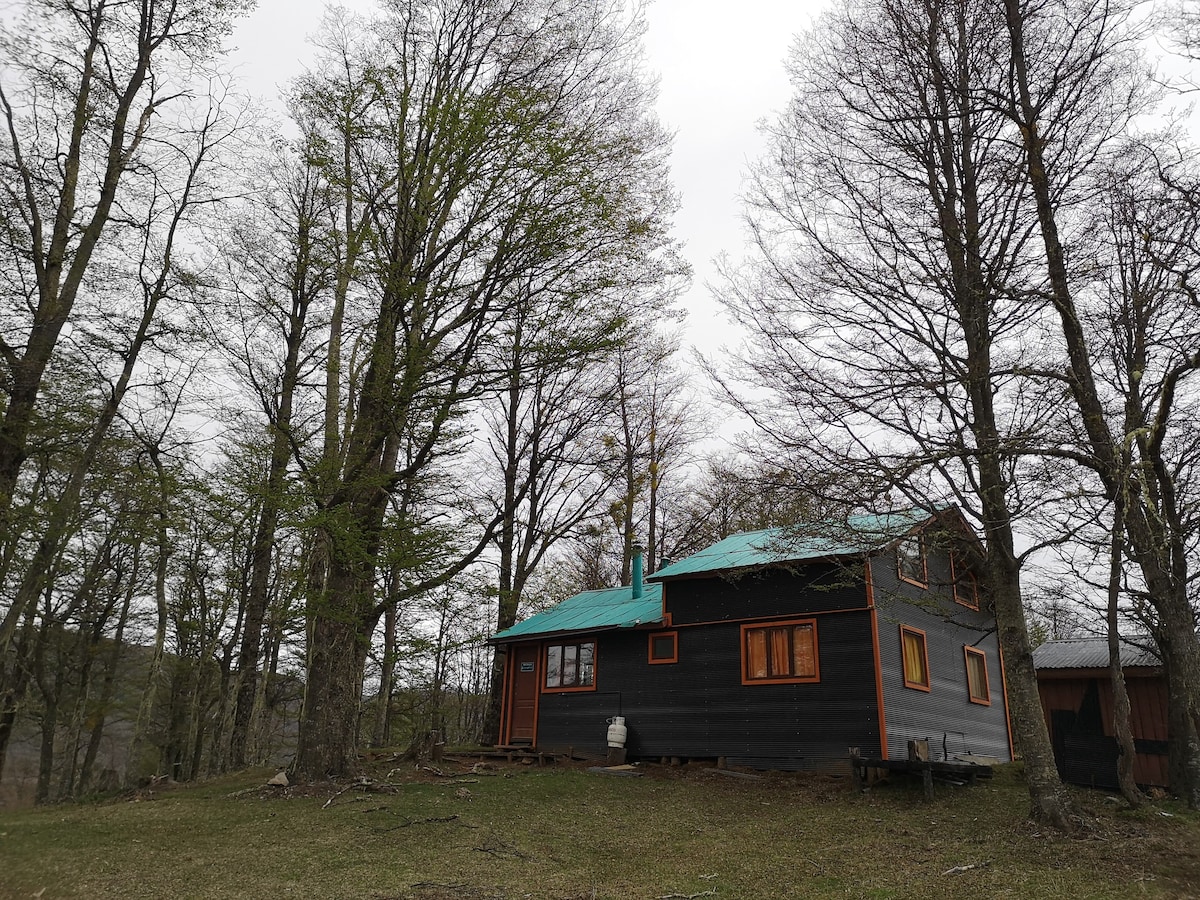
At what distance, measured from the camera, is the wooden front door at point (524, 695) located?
69.3 feet

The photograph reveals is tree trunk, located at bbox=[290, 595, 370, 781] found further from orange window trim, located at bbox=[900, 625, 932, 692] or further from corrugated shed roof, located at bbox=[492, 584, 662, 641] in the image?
orange window trim, located at bbox=[900, 625, 932, 692]

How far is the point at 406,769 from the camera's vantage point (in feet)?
51.3

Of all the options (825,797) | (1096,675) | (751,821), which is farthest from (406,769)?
(1096,675)

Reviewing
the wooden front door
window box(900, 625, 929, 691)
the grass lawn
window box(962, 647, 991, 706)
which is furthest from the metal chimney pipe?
window box(962, 647, 991, 706)

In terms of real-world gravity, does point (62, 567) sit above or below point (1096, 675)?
above

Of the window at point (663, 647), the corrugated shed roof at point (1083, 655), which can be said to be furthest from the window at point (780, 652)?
the corrugated shed roof at point (1083, 655)

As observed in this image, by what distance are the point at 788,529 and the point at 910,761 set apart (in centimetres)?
599

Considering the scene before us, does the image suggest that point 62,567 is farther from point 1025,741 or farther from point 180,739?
point 1025,741

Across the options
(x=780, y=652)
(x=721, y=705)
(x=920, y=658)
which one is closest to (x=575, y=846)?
(x=721, y=705)

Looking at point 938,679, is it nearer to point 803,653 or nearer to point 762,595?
point 803,653

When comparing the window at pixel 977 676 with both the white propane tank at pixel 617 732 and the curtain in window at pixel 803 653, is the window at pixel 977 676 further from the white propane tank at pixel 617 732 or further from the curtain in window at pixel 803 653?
the white propane tank at pixel 617 732

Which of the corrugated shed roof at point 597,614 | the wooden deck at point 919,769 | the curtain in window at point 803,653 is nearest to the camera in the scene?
the wooden deck at point 919,769

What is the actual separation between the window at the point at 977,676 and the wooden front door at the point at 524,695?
37.2 feet

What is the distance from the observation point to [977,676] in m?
19.6
